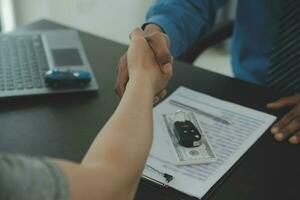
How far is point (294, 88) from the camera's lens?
1292 mm

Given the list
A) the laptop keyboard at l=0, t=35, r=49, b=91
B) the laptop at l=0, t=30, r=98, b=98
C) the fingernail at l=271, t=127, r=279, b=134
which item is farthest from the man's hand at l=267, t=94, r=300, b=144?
the laptop keyboard at l=0, t=35, r=49, b=91

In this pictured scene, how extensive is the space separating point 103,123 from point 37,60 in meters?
0.27

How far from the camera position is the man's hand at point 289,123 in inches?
38.2

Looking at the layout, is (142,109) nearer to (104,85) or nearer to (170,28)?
(104,85)

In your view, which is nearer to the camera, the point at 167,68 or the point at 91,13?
the point at 167,68

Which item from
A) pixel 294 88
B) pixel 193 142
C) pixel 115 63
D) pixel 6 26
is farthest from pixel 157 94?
pixel 6 26

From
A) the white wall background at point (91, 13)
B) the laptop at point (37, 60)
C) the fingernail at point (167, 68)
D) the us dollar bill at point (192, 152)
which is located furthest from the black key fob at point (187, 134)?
the white wall background at point (91, 13)

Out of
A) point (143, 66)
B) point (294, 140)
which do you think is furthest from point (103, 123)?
point (294, 140)

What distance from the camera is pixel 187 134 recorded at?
0.91 metres

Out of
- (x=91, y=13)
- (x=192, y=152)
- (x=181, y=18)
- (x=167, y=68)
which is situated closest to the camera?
(x=192, y=152)

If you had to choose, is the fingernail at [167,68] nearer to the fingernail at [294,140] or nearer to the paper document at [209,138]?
the paper document at [209,138]

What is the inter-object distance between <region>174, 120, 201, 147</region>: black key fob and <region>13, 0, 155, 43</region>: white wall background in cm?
146

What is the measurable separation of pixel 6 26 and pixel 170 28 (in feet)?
4.89

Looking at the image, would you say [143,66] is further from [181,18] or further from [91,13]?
[91,13]
